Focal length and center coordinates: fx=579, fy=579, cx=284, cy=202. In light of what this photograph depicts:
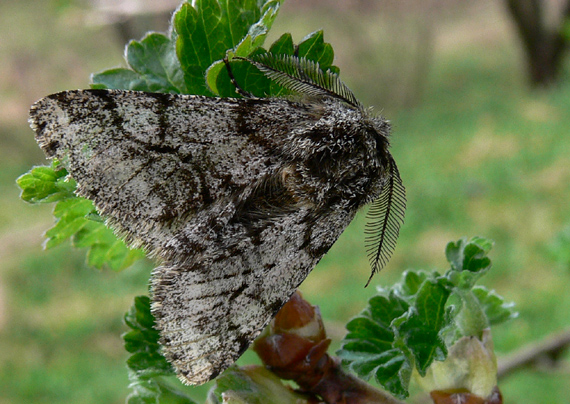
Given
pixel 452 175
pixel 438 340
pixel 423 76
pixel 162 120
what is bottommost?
pixel 438 340

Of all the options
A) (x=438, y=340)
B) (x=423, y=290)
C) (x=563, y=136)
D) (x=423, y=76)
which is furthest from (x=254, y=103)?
(x=423, y=76)

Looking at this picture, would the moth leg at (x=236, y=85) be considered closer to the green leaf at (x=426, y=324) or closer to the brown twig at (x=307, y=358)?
the brown twig at (x=307, y=358)

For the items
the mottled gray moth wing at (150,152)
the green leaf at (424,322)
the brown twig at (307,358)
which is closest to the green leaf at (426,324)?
the green leaf at (424,322)

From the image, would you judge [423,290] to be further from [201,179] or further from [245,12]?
A: [245,12]

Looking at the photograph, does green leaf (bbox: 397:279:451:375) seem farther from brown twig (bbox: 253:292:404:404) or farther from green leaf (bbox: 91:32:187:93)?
green leaf (bbox: 91:32:187:93)

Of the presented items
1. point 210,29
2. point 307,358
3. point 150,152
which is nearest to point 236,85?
point 210,29

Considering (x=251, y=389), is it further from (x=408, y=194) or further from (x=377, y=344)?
(x=408, y=194)

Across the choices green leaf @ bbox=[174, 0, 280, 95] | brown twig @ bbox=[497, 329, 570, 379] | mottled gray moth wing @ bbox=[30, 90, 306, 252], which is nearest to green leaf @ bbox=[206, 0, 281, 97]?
green leaf @ bbox=[174, 0, 280, 95]
